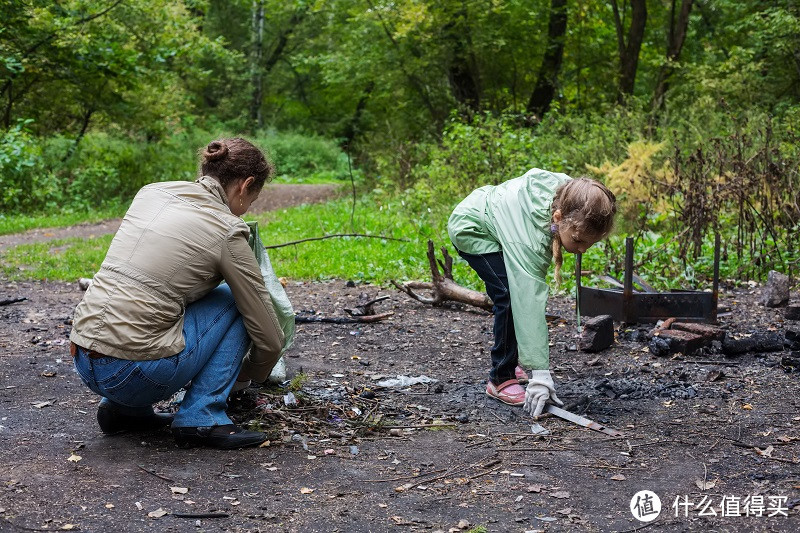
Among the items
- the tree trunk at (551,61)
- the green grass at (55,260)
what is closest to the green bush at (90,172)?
the green grass at (55,260)

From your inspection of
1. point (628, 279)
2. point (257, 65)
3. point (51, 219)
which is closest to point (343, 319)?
point (628, 279)

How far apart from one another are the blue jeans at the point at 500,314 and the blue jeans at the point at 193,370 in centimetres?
132

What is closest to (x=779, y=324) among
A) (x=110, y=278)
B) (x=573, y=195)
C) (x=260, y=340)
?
(x=573, y=195)

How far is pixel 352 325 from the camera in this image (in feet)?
19.0

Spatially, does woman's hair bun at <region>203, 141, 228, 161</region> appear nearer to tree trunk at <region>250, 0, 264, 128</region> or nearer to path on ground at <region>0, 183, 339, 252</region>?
path on ground at <region>0, 183, 339, 252</region>

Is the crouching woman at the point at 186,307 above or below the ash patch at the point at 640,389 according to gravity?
above

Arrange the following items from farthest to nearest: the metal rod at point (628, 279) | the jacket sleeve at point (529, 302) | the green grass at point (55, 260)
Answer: the green grass at point (55, 260)
the metal rod at point (628, 279)
the jacket sleeve at point (529, 302)

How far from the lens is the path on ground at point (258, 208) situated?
1081cm

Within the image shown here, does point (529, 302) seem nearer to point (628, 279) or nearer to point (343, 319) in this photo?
point (628, 279)

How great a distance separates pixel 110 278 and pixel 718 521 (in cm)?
236

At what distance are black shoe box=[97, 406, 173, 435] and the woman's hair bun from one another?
116 cm

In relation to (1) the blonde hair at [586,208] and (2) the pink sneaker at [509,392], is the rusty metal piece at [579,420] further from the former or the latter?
(1) the blonde hair at [586,208]

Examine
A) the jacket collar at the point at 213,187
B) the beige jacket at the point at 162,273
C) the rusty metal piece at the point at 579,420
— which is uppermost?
the jacket collar at the point at 213,187

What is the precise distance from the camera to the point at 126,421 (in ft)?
11.0
